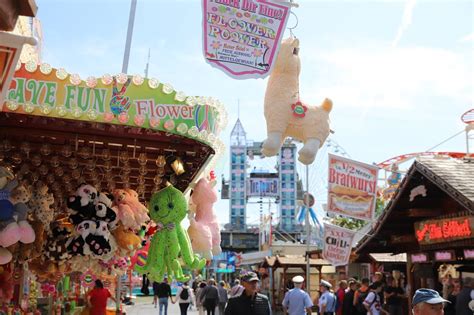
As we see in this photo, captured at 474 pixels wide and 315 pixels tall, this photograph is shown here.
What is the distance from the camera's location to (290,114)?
294 inches

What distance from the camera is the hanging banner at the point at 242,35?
6172 mm

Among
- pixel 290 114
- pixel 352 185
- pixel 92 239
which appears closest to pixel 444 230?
pixel 352 185

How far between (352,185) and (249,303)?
25.5 feet

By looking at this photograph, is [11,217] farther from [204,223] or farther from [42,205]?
[204,223]

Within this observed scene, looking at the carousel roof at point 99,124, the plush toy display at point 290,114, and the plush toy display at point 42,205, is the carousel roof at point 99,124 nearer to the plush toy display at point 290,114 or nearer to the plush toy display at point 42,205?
the plush toy display at point 42,205

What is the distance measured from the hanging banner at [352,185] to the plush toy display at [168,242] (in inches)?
274

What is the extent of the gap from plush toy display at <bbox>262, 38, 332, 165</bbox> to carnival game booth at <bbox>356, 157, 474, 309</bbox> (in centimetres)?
350

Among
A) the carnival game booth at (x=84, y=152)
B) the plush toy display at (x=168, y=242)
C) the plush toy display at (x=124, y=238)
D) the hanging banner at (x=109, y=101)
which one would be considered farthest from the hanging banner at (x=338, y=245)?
the hanging banner at (x=109, y=101)

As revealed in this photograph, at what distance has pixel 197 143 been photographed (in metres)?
6.65

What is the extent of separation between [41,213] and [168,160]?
1.64m

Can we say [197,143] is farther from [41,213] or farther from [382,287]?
[382,287]

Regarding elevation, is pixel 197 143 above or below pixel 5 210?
above

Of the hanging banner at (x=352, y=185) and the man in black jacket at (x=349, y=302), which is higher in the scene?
the hanging banner at (x=352, y=185)

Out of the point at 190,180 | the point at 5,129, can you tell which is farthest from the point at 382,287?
the point at 5,129
